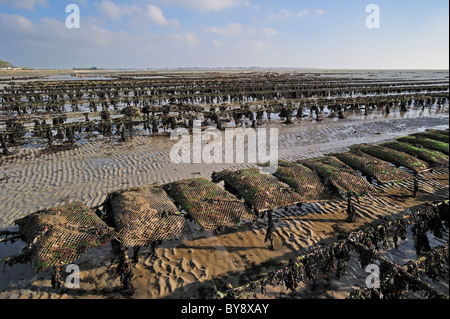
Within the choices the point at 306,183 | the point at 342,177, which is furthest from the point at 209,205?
the point at 342,177

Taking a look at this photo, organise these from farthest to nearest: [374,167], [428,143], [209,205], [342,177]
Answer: [428,143], [374,167], [342,177], [209,205]

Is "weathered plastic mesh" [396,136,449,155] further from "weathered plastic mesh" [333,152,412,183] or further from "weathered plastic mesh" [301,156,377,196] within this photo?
"weathered plastic mesh" [301,156,377,196]

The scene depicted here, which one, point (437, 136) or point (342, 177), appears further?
point (437, 136)

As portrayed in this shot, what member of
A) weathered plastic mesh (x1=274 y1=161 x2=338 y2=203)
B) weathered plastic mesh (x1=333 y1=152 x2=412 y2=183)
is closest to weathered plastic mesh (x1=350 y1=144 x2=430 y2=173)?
weathered plastic mesh (x1=333 y1=152 x2=412 y2=183)

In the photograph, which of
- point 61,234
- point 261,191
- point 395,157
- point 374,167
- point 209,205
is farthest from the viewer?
point 395,157

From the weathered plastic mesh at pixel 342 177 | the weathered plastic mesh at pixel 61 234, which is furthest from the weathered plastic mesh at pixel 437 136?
the weathered plastic mesh at pixel 61 234

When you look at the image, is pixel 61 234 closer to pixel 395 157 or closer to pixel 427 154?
pixel 395 157
